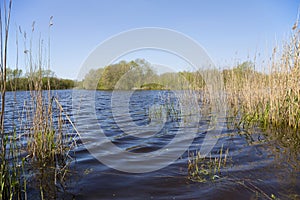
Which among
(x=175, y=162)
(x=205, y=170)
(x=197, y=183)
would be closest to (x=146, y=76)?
(x=175, y=162)

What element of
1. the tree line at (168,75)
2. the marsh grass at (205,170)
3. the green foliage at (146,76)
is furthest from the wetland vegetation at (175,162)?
the green foliage at (146,76)

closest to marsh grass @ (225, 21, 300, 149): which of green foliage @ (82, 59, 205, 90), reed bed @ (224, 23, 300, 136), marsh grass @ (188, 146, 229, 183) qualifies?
reed bed @ (224, 23, 300, 136)

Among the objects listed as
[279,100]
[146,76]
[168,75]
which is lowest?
[279,100]

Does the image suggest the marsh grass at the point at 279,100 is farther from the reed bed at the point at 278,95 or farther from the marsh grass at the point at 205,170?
the marsh grass at the point at 205,170

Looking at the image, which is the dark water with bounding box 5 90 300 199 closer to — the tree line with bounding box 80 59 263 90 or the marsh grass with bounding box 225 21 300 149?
the marsh grass with bounding box 225 21 300 149

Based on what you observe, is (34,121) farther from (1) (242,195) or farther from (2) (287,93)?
(2) (287,93)

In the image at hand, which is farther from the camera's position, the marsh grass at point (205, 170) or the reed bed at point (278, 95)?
the reed bed at point (278, 95)

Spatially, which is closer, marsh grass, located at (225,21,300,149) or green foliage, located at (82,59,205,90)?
marsh grass, located at (225,21,300,149)

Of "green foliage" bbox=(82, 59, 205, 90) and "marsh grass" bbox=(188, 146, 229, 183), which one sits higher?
"green foliage" bbox=(82, 59, 205, 90)

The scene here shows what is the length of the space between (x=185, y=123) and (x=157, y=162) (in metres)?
3.49

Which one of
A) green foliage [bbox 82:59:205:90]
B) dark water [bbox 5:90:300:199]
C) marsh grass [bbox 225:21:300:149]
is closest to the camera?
dark water [bbox 5:90:300:199]

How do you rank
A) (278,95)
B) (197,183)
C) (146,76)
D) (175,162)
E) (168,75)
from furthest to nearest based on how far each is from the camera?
(146,76), (168,75), (278,95), (175,162), (197,183)

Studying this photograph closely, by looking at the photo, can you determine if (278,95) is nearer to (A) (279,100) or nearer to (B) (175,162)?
(A) (279,100)

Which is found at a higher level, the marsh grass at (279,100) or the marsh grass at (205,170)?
the marsh grass at (279,100)
